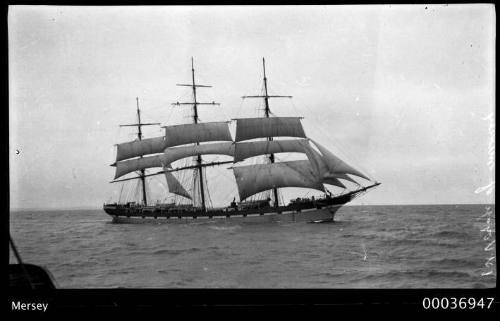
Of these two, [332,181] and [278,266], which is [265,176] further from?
[278,266]

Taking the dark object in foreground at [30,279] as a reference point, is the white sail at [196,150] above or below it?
above

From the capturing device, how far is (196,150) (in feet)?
94.9

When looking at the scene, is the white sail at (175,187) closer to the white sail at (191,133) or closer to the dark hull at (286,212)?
the dark hull at (286,212)

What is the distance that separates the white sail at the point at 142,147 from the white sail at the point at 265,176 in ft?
17.3

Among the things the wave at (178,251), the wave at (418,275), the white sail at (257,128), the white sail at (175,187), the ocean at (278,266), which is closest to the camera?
the ocean at (278,266)

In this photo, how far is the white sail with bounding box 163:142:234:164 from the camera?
91.5 feet

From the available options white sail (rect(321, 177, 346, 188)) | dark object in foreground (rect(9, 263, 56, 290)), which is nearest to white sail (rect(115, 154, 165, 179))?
white sail (rect(321, 177, 346, 188))

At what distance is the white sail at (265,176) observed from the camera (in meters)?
25.9

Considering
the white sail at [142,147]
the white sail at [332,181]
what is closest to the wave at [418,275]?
the white sail at [332,181]

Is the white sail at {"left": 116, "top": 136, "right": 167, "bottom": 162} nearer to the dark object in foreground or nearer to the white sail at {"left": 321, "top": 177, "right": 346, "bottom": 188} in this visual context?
the white sail at {"left": 321, "top": 177, "right": 346, "bottom": 188}

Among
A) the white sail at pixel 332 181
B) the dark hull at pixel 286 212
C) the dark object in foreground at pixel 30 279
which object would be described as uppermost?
the white sail at pixel 332 181

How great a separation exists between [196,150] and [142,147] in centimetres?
346
